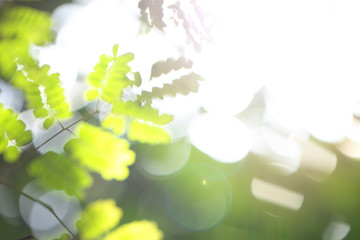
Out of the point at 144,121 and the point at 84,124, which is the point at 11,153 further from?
the point at 144,121

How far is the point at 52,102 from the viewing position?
39.6 inches

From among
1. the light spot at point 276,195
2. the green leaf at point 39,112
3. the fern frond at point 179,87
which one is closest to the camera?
the fern frond at point 179,87

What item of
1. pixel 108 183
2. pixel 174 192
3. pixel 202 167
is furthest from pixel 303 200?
pixel 108 183

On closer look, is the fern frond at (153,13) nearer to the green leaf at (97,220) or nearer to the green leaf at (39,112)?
the green leaf at (39,112)

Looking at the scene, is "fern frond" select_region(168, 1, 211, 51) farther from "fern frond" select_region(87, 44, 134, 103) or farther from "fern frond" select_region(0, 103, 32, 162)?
"fern frond" select_region(0, 103, 32, 162)

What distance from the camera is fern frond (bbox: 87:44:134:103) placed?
3.06ft

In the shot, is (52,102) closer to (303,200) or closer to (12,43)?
(12,43)

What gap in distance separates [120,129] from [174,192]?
15.7ft

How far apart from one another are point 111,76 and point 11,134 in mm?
357

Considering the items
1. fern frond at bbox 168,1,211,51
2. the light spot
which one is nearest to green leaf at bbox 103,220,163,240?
fern frond at bbox 168,1,211,51

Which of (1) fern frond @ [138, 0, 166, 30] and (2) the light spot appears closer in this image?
(1) fern frond @ [138, 0, 166, 30]

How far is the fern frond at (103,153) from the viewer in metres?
0.97

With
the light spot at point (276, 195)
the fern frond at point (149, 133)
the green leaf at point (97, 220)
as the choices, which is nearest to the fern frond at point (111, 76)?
the fern frond at point (149, 133)

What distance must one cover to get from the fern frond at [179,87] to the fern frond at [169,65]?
0.10 feet
